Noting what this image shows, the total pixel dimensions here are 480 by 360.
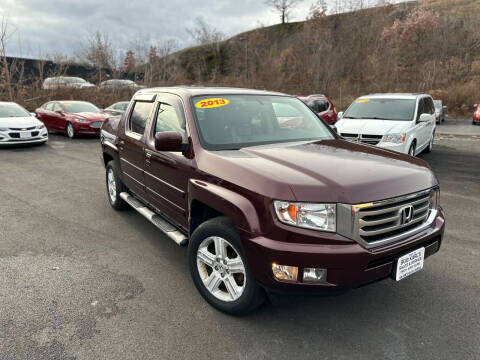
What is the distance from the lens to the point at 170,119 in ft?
11.9

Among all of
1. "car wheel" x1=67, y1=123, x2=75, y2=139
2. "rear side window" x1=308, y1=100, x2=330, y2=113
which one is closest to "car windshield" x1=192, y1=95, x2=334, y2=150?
"rear side window" x1=308, y1=100, x2=330, y2=113

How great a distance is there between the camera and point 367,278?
7.63ft

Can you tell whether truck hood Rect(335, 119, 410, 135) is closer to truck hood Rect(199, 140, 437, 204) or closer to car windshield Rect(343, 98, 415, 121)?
car windshield Rect(343, 98, 415, 121)

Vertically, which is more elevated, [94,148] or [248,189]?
[248,189]

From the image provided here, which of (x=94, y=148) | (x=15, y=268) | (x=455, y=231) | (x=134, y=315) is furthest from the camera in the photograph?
(x=94, y=148)

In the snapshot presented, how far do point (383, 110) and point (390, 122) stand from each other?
722 millimetres

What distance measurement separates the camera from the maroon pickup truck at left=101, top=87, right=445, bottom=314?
89.7 inches

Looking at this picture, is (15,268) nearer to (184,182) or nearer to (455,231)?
(184,182)

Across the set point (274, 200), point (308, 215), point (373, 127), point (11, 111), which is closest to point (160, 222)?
point (274, 200)

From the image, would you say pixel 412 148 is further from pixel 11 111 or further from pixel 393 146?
pixel 11 111

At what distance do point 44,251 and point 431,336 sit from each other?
3.93 metres

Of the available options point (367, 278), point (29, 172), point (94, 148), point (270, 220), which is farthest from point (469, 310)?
point (94, 148)

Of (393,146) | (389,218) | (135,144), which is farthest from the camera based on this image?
(393,146)

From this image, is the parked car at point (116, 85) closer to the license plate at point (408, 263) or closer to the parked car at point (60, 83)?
the parked car at point (60, 83)
